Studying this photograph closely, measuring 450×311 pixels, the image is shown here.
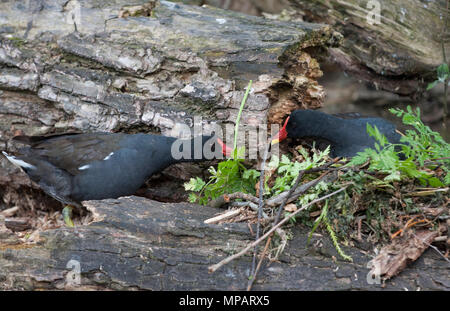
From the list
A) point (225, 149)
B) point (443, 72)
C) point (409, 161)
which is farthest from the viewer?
point (443, 72)

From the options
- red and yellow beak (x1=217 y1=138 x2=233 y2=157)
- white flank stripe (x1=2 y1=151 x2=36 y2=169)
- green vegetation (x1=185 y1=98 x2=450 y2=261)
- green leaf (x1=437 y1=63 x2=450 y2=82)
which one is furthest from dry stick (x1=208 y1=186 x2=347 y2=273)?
green leaf (x1=437 y1=63 x2=450 y2=82)

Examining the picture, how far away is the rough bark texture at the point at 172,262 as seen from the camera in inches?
102

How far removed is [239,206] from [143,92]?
1.54 m

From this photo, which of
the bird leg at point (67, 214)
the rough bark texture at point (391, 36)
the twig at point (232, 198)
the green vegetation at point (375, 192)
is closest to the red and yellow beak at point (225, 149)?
the twig at point (232, 198)

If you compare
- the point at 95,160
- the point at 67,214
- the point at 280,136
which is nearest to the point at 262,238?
the point at 280,136

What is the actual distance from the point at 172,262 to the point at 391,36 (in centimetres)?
384

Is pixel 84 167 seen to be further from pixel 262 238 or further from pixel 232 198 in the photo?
pixel 262 238

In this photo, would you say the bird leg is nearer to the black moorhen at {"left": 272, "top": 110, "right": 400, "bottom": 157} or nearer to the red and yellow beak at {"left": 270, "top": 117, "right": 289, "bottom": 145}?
the red and yellow beak at {"left": 270, "top": 117, "right": 289, "bottom": 145}

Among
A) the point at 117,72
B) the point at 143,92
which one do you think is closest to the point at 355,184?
the point at 143,92

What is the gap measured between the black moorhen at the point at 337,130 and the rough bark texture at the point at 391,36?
0.88 meters

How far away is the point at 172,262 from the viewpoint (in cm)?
267

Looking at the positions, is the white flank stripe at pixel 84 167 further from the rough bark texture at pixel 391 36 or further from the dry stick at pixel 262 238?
the rough bark texture at pixel 391 36

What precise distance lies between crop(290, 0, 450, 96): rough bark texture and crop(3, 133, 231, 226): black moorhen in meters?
2.40

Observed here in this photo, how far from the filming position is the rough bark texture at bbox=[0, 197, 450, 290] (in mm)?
2586
